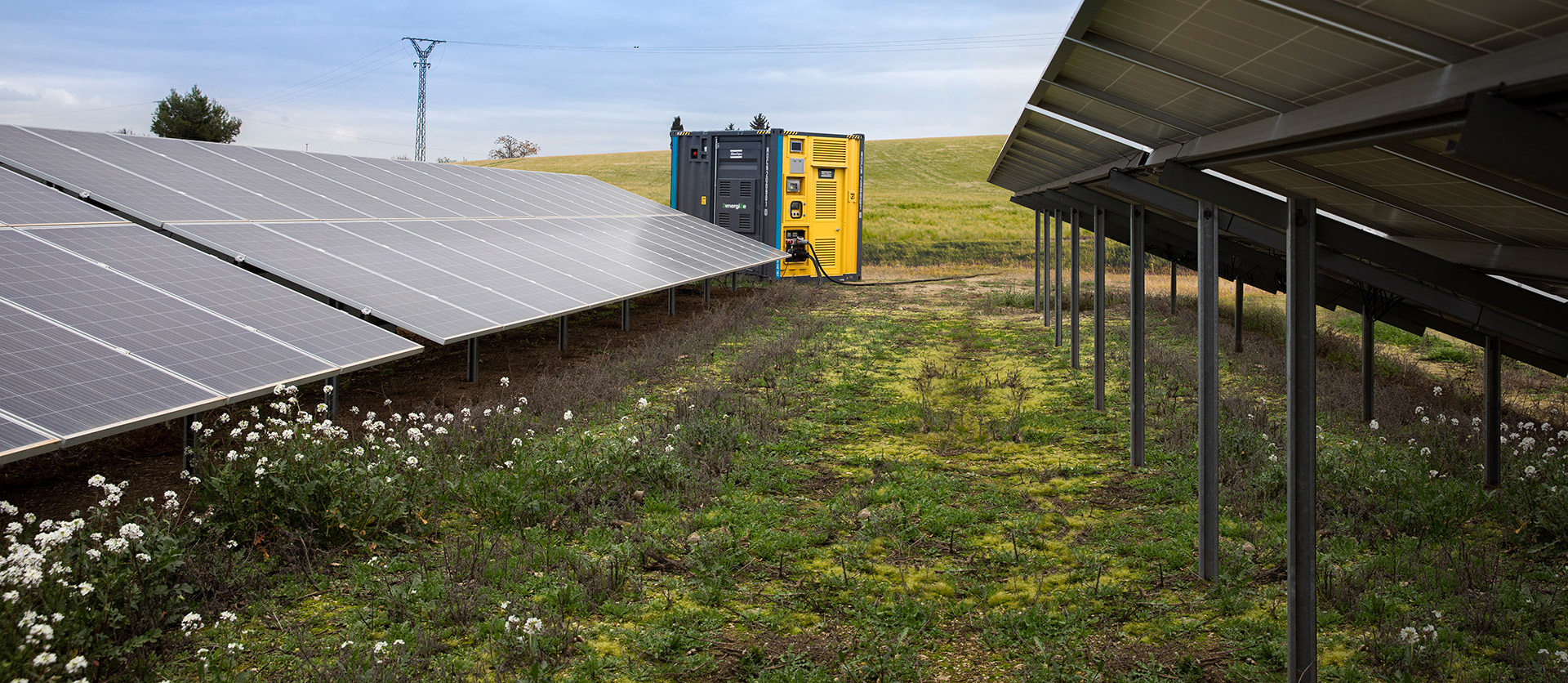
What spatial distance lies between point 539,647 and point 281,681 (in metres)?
1.01

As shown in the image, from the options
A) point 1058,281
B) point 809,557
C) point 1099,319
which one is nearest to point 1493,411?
point 1099,319

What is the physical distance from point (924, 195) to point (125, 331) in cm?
5098

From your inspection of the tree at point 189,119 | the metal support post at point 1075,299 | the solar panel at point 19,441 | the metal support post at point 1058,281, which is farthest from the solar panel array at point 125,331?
the tree at point 189,119

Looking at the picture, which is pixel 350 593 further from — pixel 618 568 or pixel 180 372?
pixel 180 372

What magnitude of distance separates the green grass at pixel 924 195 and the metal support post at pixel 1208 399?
31034 millimetres

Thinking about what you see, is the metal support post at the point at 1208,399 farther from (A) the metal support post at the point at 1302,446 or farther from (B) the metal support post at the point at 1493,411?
(B) the metal support post at the point at 1493,411

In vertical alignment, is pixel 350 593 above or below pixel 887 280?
below

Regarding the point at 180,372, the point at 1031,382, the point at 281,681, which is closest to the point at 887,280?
the point at 1031,382

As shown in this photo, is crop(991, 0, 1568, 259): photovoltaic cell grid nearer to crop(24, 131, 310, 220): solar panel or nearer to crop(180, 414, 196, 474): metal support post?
crop(180, 414, 196, 474): metal support post

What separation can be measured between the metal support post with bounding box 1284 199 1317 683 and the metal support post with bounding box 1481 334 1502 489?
4.03 m

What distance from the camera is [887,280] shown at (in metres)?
27.6

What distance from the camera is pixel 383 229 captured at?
12133 mm

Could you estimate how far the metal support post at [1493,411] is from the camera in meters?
6.86

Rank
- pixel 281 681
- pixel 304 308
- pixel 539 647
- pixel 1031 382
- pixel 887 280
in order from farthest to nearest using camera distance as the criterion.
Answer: pixel 887 280 → pixel 1031 382 → pixel 304 308 → pixel 539 647 → pixel 281 681
